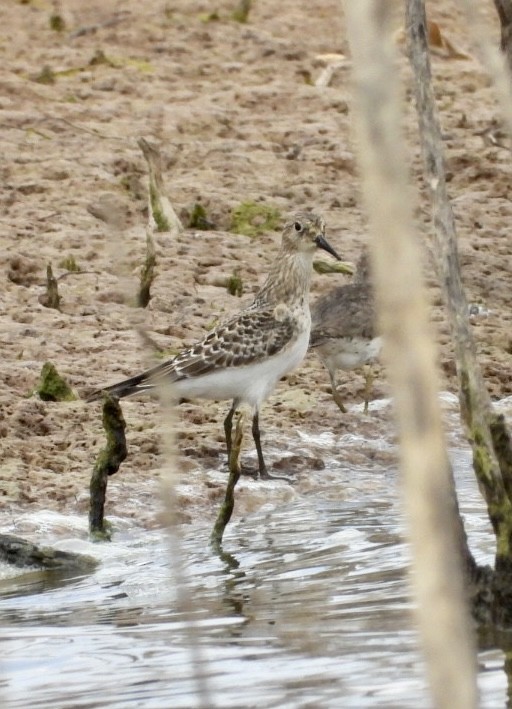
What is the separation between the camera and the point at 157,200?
9602 mm

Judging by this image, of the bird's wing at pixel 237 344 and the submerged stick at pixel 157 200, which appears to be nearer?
the bird's wing at pixel 237 344

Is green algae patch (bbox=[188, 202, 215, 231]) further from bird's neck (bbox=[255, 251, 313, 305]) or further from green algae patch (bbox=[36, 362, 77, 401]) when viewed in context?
green algae patch (bbox=[36, 362, 77, 401])

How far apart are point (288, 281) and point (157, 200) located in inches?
69.2

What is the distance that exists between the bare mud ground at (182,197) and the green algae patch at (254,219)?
0.22 feet

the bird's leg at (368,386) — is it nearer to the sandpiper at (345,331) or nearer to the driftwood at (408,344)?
the sandpiper at (345,331)

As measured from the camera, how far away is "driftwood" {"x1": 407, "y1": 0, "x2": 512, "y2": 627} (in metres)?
4.05

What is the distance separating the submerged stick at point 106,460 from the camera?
6.01m

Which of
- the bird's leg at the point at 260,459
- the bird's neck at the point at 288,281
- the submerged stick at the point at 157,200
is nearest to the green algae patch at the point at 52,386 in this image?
the bird's leg at the point at 260,459

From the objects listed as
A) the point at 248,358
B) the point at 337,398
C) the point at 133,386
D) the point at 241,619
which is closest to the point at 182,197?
the point at 337,398

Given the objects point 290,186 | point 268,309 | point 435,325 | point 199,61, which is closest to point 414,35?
point 268,309

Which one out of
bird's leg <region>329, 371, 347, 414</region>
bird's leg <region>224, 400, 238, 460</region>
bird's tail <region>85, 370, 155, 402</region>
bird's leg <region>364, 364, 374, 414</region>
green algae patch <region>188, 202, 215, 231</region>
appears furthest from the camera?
green algae patch <region>188, 202, 215, 231</region>

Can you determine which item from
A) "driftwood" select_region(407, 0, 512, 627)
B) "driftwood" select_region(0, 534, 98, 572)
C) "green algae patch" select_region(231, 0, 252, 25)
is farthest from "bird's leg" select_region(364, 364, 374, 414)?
"green algae patch" select_region(231, 0, 252, 25)

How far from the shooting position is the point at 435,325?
8.90 m

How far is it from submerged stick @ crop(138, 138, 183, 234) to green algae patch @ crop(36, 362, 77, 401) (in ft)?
6.82
